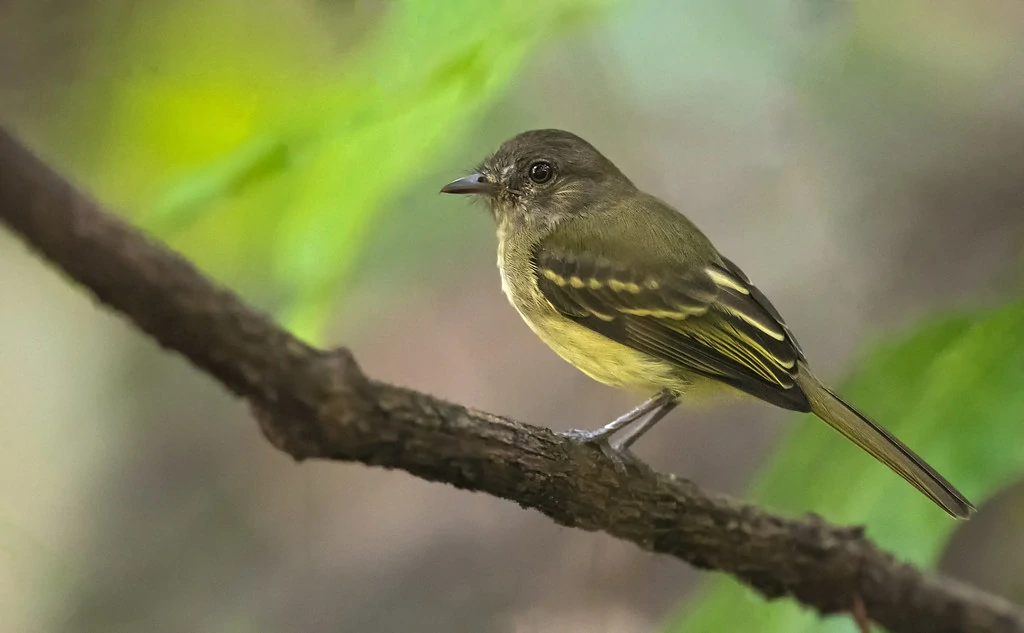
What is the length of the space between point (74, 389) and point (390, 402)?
6.10 feet

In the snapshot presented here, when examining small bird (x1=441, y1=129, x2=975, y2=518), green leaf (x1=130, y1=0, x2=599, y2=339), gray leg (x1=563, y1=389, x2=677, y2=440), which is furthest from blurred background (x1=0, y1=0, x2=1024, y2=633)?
gray leg (x1=563, y1=389, x2=677, y2=440)

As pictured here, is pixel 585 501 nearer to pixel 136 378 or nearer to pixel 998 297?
pixel 998 297

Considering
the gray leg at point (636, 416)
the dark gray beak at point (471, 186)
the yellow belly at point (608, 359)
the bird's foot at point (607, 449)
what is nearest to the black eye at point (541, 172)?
the dark gray beak at point (471, 186)

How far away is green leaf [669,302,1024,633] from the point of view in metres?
1.50

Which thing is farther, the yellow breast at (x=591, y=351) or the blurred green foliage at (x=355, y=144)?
the yellow breast at (x=591, y=351)

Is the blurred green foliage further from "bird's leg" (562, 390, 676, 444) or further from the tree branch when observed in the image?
"bird's leg" (562, 390, 676, 444)

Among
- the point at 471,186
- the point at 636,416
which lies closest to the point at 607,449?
the point at 636,416

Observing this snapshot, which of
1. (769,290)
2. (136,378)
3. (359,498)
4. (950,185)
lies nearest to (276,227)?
(136,378)

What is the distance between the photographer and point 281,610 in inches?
112

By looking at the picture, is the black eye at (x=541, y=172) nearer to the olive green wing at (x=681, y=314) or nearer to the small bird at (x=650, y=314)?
the small bird at (x=650, y=314)

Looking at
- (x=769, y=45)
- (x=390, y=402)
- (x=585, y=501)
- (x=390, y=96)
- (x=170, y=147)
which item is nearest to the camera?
(x=390, y=402)

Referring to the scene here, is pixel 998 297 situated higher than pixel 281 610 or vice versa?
pixel 998 297

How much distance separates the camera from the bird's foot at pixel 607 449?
156cm

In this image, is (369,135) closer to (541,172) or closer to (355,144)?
(355,144)
